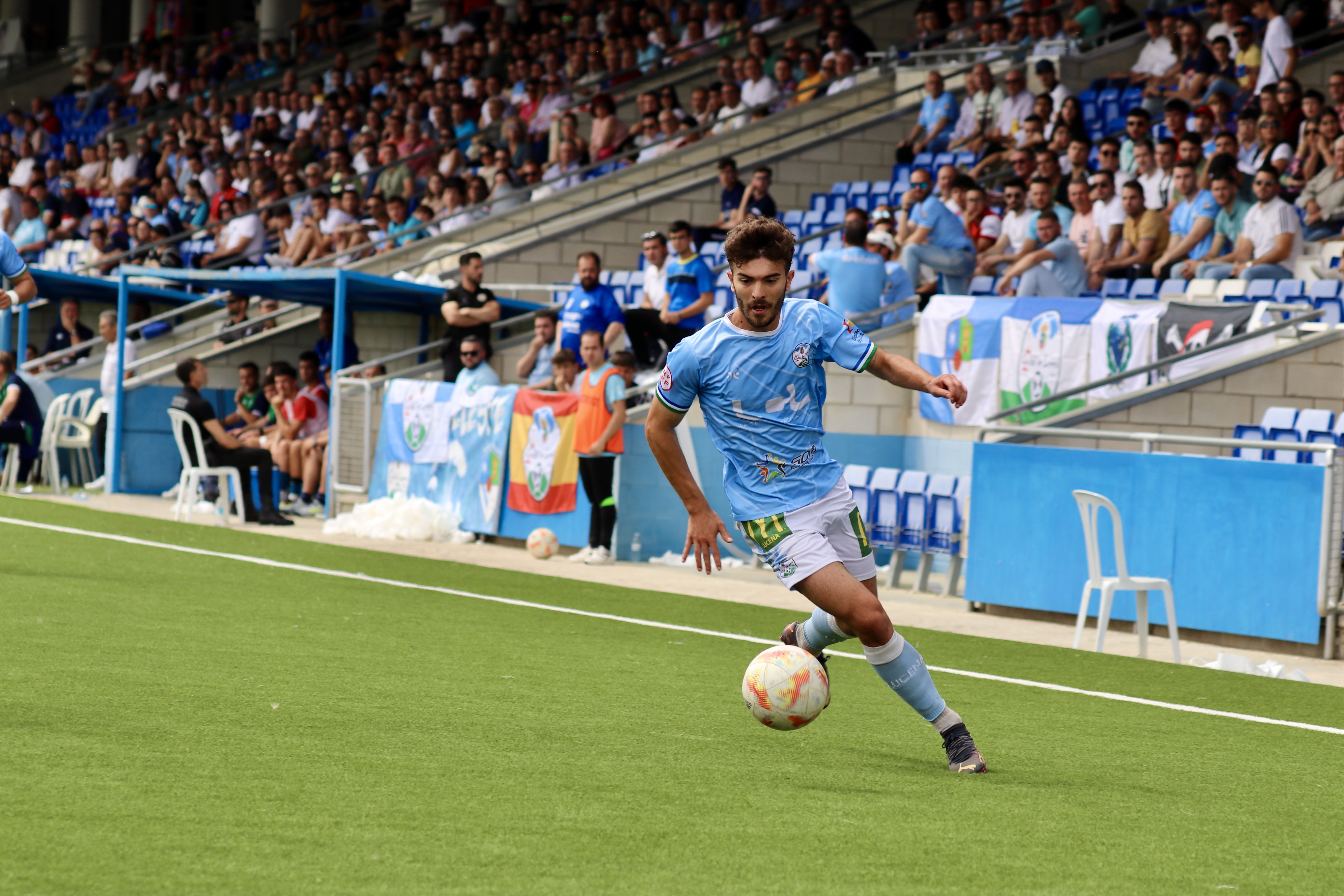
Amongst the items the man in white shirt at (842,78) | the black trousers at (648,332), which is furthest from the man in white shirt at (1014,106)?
the black trousers at (648,332)

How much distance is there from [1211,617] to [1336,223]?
221 inches

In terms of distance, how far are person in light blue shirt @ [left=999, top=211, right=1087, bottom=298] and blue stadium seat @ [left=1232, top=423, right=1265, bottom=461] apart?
239 centimetres

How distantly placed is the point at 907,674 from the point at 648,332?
11255 millimetres

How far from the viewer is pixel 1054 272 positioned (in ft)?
49.2

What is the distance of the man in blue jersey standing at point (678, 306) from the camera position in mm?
16469

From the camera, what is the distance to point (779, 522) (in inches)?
232

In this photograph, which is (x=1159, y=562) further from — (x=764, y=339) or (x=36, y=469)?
(x=36, y=469)

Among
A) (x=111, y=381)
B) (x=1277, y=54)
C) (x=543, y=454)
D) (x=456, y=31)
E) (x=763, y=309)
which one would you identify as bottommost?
(x=543, y=454)

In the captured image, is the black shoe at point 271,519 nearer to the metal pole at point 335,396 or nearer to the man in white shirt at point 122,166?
the metal pole at point 335,396

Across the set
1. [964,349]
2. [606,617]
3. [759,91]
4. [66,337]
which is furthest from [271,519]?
[759,91]

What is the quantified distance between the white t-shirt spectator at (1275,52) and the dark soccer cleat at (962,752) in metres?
13.9

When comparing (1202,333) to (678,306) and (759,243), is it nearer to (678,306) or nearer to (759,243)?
(678,306)

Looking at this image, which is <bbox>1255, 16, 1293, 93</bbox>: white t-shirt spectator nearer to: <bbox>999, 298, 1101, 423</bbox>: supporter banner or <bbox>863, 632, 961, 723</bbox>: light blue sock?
<bbox>999, 298, 1101, 423</bbox>: supporter banner

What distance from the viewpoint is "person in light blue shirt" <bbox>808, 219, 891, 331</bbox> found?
15.3 metres
